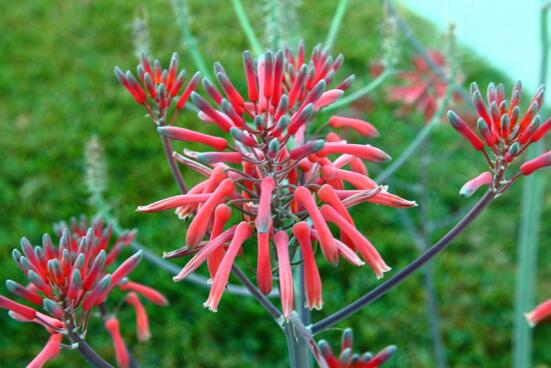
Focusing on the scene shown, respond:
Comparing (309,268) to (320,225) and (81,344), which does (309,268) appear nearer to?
(320,225)

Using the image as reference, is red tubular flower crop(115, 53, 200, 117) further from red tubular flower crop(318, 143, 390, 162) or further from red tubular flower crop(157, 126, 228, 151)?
red tubular flower crop(318, 143, 390, 162)

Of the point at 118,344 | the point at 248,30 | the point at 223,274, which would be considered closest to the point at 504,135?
the point at 223,274

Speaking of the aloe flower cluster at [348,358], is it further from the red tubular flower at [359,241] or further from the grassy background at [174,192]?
the grassy background at [174,192]

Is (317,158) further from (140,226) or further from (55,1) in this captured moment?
(55,1)

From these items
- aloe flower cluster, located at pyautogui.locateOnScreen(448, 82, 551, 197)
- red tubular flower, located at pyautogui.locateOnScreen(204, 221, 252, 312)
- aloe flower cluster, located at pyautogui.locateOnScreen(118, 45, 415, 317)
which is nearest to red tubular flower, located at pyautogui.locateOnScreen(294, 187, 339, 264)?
aloe flower cluster, located at pyautogui.locateOnScreen(118, 45, 415, 317)

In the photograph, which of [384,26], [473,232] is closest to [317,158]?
[384,26]

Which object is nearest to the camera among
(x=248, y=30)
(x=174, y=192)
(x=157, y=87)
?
(x=157, y=87)
